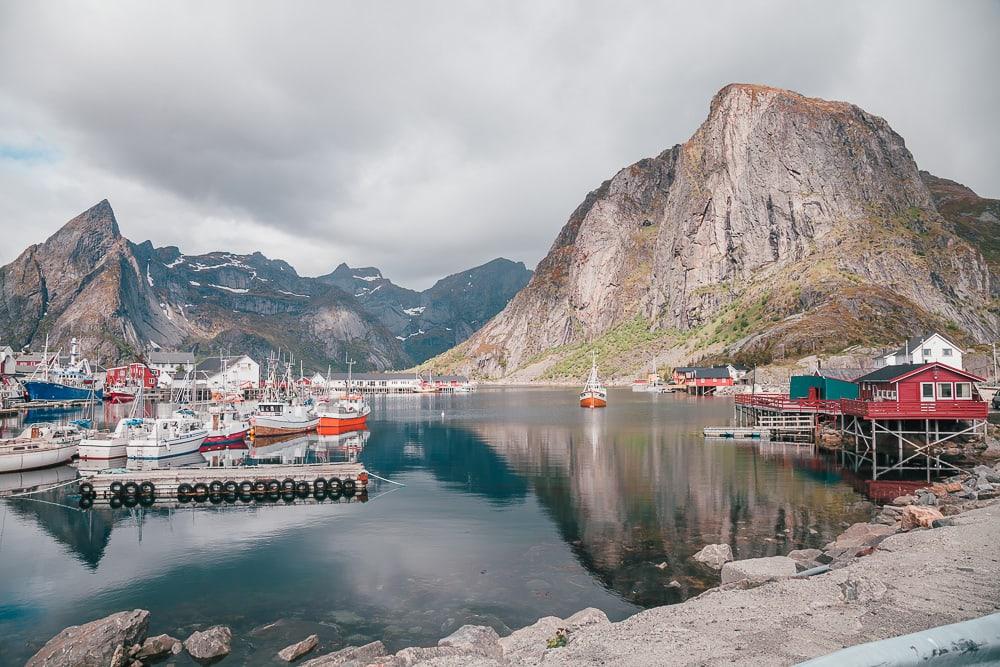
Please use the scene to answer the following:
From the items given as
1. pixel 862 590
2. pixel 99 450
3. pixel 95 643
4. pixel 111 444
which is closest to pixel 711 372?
pixel 111 444

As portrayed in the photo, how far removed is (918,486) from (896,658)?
51.0 m

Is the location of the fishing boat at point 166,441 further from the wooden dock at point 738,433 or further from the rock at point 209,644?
the wooden dock at point 738,433

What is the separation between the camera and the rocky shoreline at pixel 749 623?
14.0 meters

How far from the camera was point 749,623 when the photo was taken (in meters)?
15.5

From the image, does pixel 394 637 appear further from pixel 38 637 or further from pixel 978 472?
pixel 978 472

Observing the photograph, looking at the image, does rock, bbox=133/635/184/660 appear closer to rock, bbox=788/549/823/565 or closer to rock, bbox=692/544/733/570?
rock, bbox=692/544/733/570

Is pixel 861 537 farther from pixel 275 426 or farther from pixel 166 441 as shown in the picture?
pixel 275 426

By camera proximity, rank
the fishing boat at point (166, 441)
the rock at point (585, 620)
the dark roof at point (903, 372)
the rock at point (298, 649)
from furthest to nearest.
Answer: the fishing boat at point (166, 441), the dark roof at point (903, 372), the rock at point (298, 649), the rock at point (585, 620)

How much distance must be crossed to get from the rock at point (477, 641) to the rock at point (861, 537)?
16.9 m

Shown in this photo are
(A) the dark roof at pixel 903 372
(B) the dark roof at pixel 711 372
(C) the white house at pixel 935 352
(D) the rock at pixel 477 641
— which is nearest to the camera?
(D) the rock at pixel 477 641

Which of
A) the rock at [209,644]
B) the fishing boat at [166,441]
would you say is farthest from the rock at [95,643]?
the fishing boat at [166,441]

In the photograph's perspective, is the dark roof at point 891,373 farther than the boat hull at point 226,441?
No

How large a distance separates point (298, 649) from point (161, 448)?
43527 millimetres

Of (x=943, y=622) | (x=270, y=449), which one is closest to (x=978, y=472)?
(x=943, y=622)
